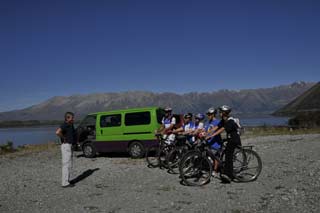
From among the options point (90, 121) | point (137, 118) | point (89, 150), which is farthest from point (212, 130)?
point (90, 121)

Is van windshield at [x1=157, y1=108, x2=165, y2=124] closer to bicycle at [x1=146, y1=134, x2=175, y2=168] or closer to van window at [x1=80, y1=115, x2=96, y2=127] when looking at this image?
bicycle at [x1=146, y1=134, x2=175, y2=168]

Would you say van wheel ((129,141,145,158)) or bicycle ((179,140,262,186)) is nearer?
bicycle ((179,140,262,186))

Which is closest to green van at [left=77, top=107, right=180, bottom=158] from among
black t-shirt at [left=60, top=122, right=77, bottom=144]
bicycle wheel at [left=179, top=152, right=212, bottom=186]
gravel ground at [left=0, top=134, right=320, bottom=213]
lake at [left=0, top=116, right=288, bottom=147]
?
gravel ground at [left=0, top=134, right=320, bottom=213]

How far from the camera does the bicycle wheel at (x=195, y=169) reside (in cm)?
798

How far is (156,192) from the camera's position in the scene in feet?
24.5

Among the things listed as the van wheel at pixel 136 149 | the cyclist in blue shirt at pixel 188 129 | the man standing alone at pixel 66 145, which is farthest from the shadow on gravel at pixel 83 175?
the cyclist in blue shirt at pixel 188 129

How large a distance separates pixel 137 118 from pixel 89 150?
3.03m

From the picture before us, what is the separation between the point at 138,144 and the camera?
43.2ft

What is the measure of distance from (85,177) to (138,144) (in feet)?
12.2

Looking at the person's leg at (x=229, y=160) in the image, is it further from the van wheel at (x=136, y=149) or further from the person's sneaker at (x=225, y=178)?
the van wheel at (x=136, y=149)

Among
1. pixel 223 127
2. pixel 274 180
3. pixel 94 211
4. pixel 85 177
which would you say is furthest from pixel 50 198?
pixel 274 180

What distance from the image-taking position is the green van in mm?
12836

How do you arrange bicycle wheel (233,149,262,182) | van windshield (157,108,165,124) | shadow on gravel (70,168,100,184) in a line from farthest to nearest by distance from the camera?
van windshield (157,108,165,124) → shadow on gravel (70,168,100,184) → bicycle wheel (233,149,262,182)

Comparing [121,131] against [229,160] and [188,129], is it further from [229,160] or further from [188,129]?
[229,160]
